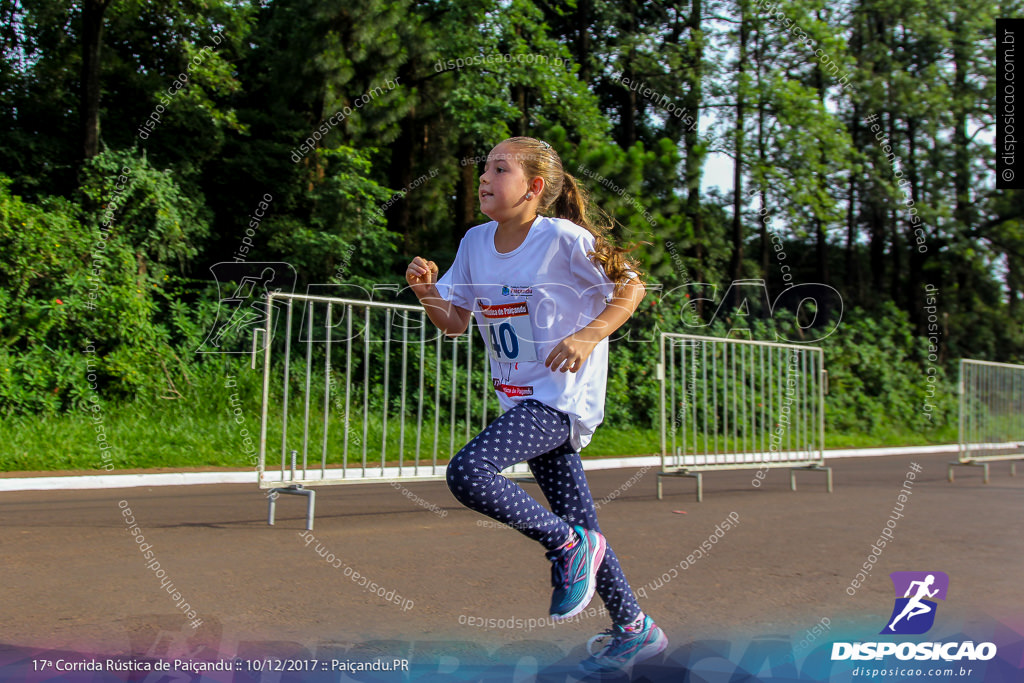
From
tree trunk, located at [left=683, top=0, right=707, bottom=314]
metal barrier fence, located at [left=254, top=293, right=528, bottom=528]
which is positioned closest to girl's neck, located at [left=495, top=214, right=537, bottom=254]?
metal barrier fence, located at [left=254, top=293, right=528, bottom=528]

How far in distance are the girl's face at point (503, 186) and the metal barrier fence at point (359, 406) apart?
3356 mm

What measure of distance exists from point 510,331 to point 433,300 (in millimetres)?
377

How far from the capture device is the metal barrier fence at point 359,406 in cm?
678

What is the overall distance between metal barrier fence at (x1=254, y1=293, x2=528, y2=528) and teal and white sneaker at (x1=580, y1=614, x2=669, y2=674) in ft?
11.6

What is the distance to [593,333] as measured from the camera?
2.90 m

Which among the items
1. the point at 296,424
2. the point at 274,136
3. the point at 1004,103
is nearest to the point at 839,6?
the point at 274,136

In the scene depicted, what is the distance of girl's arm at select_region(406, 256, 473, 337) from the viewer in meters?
3.24

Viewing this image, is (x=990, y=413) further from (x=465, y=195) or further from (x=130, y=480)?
(x=130, y=480)

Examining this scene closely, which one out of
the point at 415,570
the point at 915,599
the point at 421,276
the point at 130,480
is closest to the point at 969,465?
the point at 915,599

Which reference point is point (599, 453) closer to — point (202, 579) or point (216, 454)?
point (216, 454)

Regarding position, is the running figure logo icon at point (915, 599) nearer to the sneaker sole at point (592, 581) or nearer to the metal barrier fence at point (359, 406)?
the sneaker sole at point (592, 581)

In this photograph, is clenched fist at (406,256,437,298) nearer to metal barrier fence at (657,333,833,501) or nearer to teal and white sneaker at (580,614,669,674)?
teal and white sneaker at (580,614,669,674)

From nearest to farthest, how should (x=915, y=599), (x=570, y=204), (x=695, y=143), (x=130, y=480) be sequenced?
(x=570, y=204) → (x=915, y=599) → (x=130, y=480) → (x=695, y=143)

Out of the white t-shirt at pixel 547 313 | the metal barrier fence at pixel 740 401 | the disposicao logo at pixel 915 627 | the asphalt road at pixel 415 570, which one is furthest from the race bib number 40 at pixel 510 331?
→ the metal barrier fence at pixel 740 401
